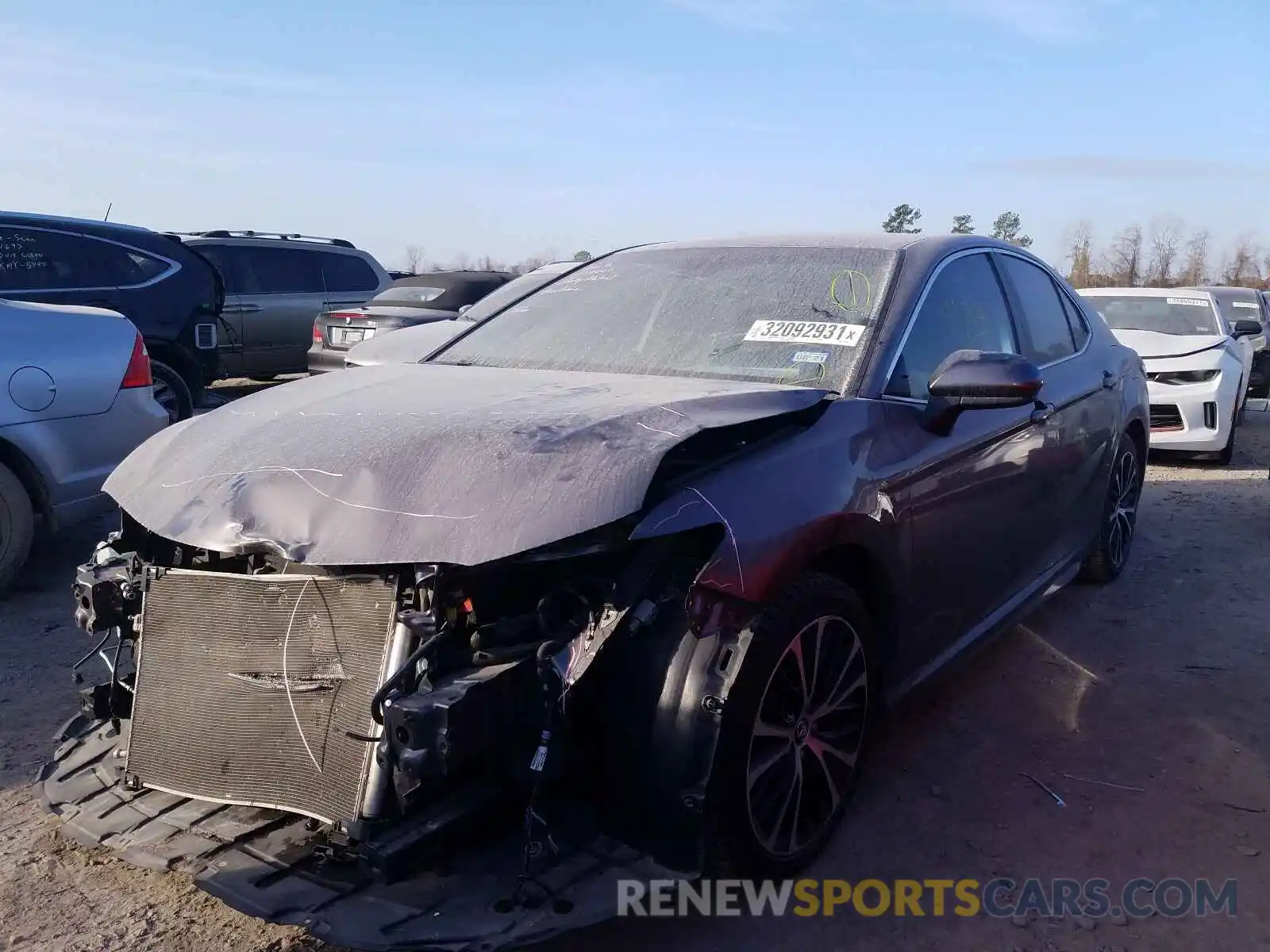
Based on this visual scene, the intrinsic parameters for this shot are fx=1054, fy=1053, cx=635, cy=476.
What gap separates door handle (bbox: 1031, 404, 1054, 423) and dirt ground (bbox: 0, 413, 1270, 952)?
104 cm

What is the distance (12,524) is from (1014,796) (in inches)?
171

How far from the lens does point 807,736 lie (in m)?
2.72

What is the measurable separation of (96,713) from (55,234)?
6.42 meters

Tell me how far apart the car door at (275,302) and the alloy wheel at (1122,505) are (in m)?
9.03

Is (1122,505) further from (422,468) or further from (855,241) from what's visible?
(422,468)

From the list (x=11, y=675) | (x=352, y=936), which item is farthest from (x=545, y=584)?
(x=11, y=675)

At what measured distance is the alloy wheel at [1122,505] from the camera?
512cm

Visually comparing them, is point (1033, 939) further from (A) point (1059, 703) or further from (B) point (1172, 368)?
(B) point (1172, 368)

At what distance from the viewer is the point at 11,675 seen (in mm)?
4020

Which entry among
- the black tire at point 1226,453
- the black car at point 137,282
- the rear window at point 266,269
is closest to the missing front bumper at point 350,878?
the black car at point 137,282

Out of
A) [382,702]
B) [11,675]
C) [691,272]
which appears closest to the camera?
[382,702]

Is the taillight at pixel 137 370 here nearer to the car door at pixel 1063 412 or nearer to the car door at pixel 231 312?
the car door at pixel 1063 412

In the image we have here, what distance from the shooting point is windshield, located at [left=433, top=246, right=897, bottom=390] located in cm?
322

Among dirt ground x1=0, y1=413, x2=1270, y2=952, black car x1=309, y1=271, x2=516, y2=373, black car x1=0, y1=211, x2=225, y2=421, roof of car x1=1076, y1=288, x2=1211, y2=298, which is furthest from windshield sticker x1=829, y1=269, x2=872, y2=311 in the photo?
roof of car x1=1076, y1=288, x2=1211, y2=298
